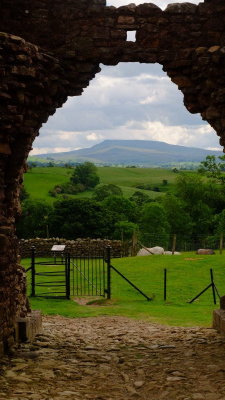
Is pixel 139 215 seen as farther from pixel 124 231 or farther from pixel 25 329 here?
pixel 25 329

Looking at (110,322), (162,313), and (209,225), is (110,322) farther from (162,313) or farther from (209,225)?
(209,225)

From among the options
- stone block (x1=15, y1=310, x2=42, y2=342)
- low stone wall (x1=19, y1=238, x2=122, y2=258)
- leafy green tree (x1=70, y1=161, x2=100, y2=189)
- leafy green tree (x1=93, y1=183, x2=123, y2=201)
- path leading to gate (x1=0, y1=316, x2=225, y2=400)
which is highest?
leafy green tree (x1=70, y1=161, x2=100, y2=189)

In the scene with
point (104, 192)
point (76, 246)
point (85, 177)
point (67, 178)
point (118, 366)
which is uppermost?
point (85, 177)

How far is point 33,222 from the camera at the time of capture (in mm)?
61031

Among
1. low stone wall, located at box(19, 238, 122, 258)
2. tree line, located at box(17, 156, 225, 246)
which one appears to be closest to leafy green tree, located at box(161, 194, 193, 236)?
tree line, located at box(17, 156, 225, 246)

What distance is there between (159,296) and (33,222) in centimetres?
4085

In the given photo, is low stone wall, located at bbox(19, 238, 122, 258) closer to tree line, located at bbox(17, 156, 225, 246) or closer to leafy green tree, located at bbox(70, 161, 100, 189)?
tree line, located at bbox(17, 156, 225, 246)

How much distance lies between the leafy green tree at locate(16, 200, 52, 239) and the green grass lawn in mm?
24986

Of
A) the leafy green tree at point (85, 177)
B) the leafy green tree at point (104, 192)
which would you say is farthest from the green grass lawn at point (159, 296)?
the leafy green tree at point (85, 177)

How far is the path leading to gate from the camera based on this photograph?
333 inches

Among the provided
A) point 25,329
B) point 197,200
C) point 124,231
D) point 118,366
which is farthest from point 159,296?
point 197,200

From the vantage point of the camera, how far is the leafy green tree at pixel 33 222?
5772 centimetres

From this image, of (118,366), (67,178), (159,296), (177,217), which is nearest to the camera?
(118,366)

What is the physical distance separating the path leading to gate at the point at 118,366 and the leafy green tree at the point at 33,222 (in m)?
44.4
